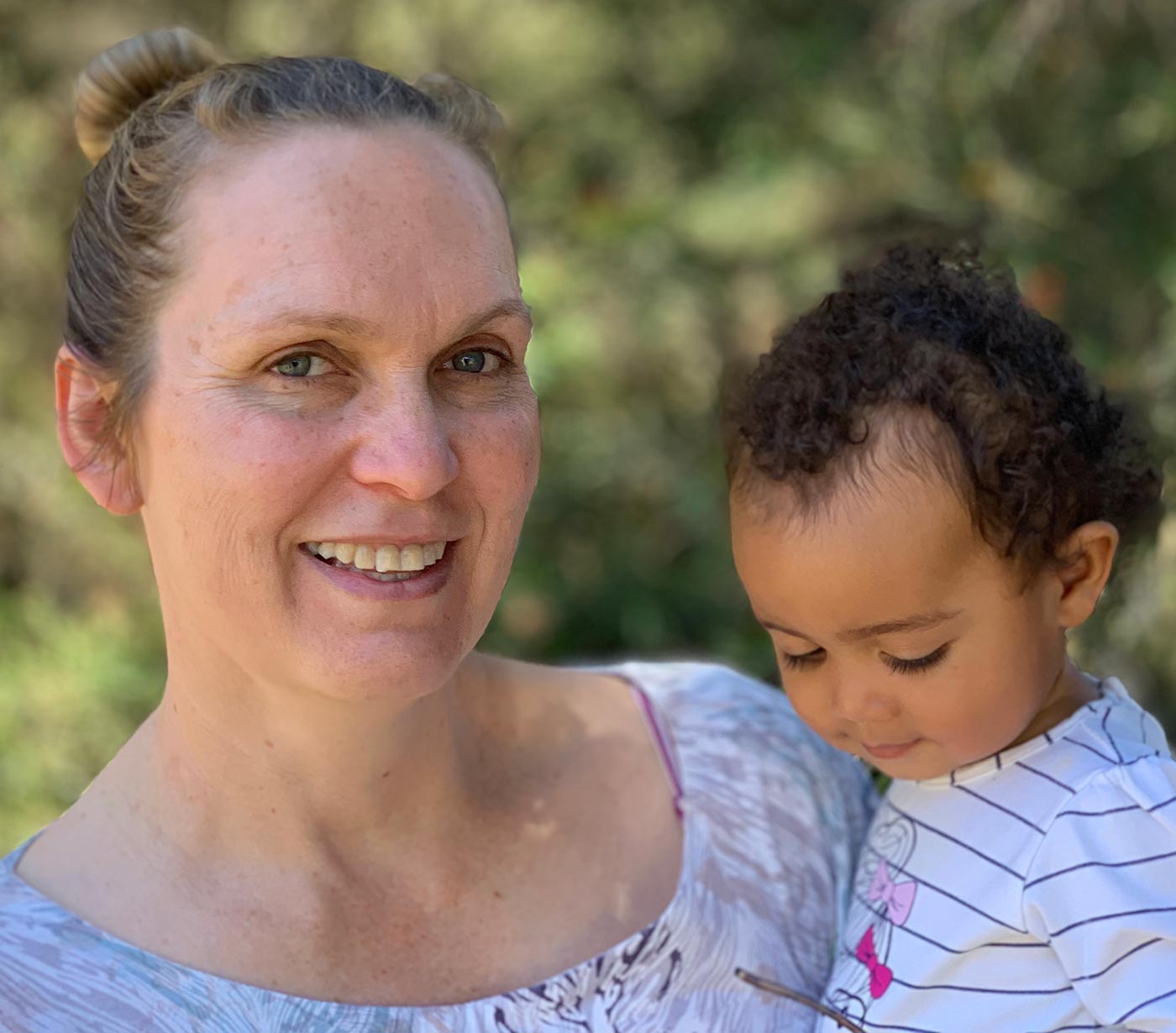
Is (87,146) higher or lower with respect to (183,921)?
higher

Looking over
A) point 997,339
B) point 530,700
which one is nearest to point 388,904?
point 530,700

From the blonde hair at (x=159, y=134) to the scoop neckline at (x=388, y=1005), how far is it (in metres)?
0.58

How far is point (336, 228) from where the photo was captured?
164 cm

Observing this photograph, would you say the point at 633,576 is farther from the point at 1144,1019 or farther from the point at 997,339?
the point at 1144,1019

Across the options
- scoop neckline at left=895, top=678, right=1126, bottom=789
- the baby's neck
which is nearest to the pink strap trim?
scoop neckline at left=895, top=678, right=1126, bottom=789

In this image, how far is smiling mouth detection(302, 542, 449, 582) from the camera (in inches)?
66.2

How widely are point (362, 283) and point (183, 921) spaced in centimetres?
82

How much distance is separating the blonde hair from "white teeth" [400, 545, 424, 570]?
0.39 m

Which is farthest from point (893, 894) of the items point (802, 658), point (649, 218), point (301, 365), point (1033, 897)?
point (649, 218)

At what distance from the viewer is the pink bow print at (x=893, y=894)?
1958 millimetres

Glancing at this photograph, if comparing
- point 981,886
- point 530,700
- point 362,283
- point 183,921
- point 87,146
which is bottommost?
point 183,921

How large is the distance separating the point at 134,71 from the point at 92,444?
54cm

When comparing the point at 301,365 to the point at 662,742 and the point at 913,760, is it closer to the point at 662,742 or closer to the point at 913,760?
the point at 662,742

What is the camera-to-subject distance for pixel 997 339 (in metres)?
2.00
